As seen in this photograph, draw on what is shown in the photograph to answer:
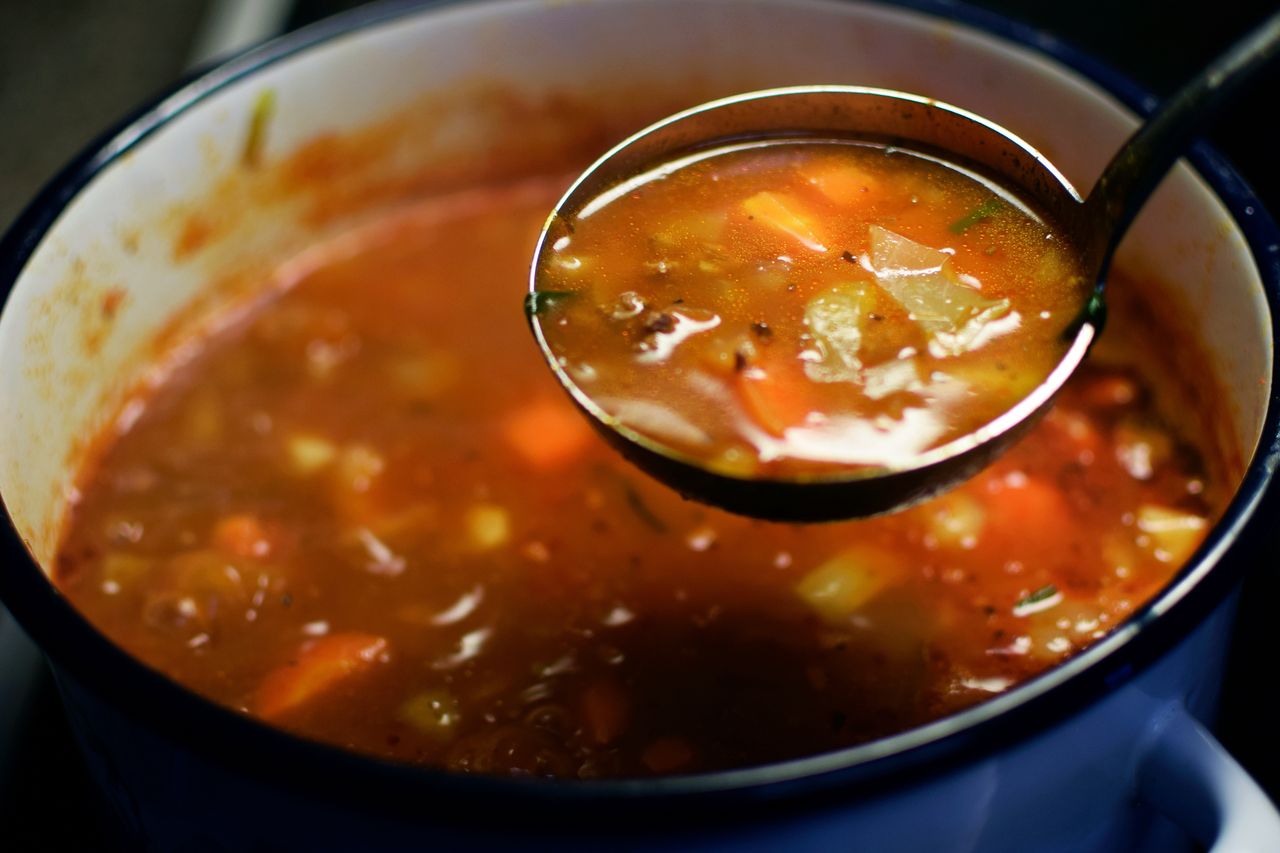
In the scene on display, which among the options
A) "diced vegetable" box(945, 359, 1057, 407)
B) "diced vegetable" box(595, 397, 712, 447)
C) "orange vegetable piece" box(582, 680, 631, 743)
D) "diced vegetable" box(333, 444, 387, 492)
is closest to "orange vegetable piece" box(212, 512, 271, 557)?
"diced vegetable" box(333, 444, 387, 492)

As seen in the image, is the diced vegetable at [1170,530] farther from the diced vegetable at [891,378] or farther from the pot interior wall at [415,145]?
the diced vegetable at [891,378]

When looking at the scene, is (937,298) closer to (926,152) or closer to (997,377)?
(997,377)

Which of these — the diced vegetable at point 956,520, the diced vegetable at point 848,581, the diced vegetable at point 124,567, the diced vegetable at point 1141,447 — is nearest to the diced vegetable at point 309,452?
the diced vegetable at point 124,567

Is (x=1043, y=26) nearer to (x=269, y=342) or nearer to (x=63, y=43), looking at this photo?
(x=269, y=342)

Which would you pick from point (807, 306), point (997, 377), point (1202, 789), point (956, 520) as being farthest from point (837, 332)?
point (1202, 789)

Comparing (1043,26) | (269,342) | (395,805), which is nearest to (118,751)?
(395,805)

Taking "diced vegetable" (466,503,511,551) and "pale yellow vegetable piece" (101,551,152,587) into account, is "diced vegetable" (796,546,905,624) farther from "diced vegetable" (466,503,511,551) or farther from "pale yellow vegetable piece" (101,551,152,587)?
"pale yellow vegetable piece" (101,551,152,587)
